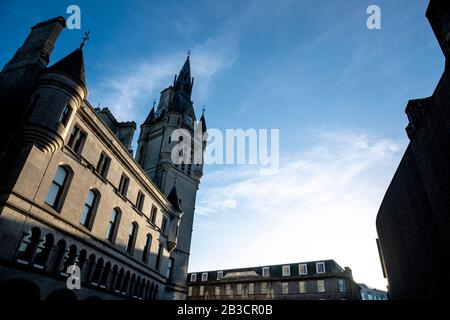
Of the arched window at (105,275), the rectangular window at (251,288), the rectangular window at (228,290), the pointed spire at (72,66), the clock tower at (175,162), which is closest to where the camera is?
the pointed spire at (72,66)

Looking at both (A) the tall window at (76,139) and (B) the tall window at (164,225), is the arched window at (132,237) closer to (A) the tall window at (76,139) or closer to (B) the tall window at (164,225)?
(B) the tall window at (164,225)

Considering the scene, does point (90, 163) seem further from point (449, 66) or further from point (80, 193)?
point (449, 66)

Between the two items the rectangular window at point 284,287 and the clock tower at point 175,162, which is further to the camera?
the rectangular window at point 284,287

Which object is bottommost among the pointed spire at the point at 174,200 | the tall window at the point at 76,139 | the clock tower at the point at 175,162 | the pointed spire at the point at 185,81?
the tall window at the point at 76,139

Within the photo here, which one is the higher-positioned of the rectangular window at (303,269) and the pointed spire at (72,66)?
the pointed spire at (72,66)

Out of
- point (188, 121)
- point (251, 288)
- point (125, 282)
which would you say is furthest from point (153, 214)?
point (251, 288)

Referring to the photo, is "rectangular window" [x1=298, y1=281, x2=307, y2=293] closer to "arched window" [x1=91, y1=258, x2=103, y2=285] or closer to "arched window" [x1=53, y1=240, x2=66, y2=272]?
"arched window" [x1=91, y1=258, x2=103, y2=285]

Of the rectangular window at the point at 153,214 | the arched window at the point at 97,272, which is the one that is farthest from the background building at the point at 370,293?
the arched window at the point at 97,272

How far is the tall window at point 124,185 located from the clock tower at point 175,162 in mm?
13012

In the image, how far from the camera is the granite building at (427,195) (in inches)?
473

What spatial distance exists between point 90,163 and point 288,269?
41548 millimetres

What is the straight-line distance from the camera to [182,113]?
43844 millimetres

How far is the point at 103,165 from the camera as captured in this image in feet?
66.5

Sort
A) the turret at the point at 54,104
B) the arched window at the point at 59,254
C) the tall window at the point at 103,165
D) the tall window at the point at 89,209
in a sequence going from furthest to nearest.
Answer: the tall window at the point at 103,165
the tall window at the point at 89,209
the arched window at the point at 59,254
the turret at the point at 54,104
